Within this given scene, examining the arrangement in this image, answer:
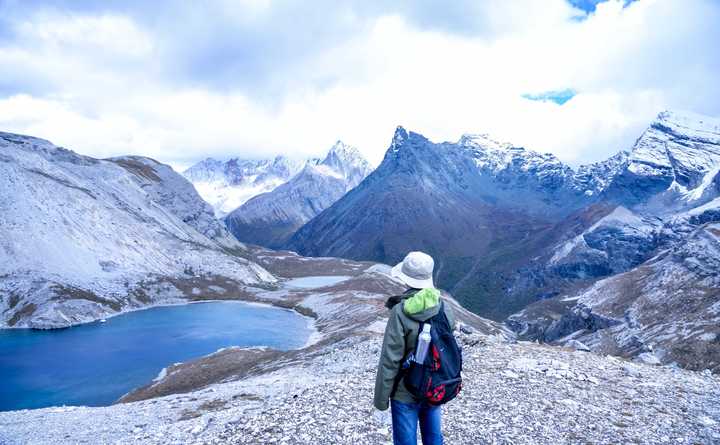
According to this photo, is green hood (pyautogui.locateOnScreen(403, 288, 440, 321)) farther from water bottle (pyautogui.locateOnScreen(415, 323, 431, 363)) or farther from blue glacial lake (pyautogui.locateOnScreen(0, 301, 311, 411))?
blue glacial lake (pyautogui.locateOnScreen(0, 301, 311, 411))

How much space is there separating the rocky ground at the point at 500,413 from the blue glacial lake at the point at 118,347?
127ft

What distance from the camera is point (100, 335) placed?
9181 centimetres

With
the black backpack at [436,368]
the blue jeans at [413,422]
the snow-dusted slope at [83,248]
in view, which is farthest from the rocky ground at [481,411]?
the snow-dusted slope at [83,248]

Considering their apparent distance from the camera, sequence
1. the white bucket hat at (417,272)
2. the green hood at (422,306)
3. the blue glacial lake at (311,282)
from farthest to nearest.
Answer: the blue glacial lake at (311,282) < the white bucket hat at (417,272) < the green hood at (422,306)

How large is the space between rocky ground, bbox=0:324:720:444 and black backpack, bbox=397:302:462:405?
613 centimetres

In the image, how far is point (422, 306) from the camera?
946cm

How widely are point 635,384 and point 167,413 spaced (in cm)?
2256

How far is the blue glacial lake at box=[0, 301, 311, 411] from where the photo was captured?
60469mm

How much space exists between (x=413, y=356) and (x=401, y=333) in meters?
0.54

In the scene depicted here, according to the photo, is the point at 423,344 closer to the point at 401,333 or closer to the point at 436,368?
the point at 401,333

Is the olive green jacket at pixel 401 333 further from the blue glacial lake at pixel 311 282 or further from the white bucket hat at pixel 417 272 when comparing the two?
the blue glacial lake at pixel 311 282

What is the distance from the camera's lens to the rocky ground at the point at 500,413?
15.0 metres

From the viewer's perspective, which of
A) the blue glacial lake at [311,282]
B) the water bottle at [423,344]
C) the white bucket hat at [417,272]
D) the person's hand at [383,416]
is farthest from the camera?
the blue glacial lake at [311,282]

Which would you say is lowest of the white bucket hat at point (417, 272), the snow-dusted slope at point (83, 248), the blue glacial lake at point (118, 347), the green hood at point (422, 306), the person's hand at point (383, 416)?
the blue glacial lake at point (118, 347)
